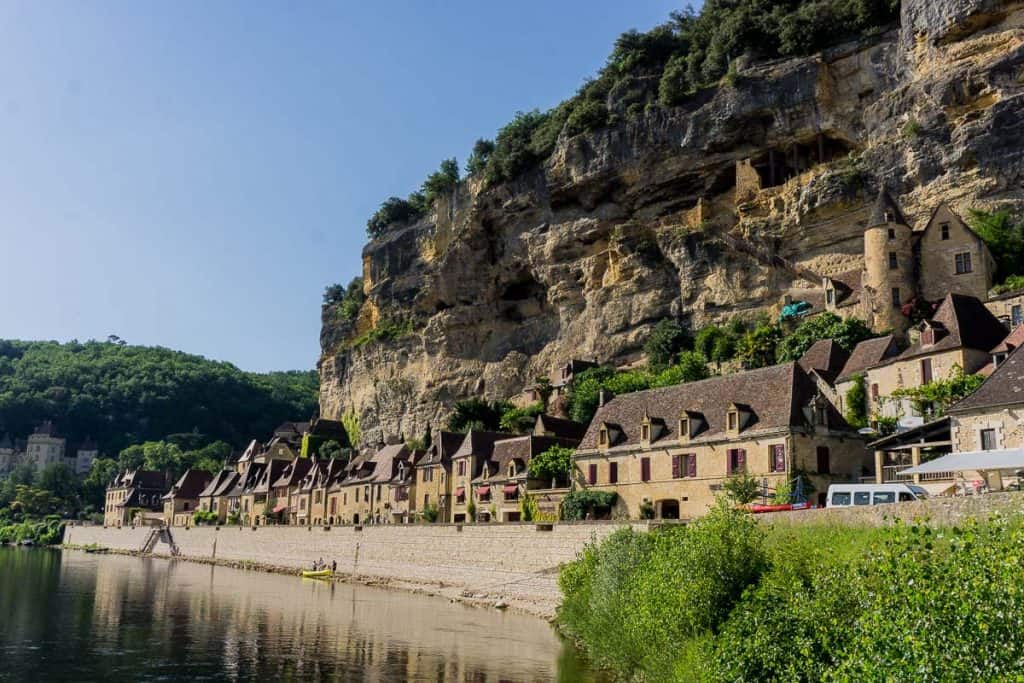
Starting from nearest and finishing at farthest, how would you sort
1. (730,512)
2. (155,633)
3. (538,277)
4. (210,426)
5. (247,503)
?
(730,512), (155,633), (538,277), (247,503), (210,426)

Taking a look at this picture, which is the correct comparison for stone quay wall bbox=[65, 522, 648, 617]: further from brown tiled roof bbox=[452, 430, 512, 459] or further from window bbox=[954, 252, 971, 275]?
window bbox=[954, 252, 971, 275]

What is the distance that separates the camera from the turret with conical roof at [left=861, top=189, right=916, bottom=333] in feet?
188

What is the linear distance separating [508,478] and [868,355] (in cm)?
2204

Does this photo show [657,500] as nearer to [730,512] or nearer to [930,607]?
[730,512]

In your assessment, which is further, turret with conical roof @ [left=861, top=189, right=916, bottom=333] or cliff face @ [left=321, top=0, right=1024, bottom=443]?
cliff face @ [left=321, top=0, right=1024, bottom=443]

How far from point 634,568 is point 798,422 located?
16.3m

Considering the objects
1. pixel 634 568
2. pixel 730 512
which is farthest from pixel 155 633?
pixel 730 512

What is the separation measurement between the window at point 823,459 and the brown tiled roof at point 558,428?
2269cm

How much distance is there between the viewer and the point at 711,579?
2028cm

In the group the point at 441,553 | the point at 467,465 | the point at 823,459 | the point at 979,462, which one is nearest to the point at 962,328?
the point at 823,459

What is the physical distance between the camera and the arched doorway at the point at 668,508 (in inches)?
1699

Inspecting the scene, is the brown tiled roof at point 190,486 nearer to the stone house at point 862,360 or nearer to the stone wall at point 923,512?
the stone house at point 862,360

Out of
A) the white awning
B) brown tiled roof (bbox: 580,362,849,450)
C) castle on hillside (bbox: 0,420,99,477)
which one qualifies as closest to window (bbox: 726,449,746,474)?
brown tiled roof (bbox: 580,362,849,450)

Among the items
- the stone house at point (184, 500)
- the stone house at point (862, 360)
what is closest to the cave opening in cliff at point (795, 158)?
the stone house at point (862, 360)
